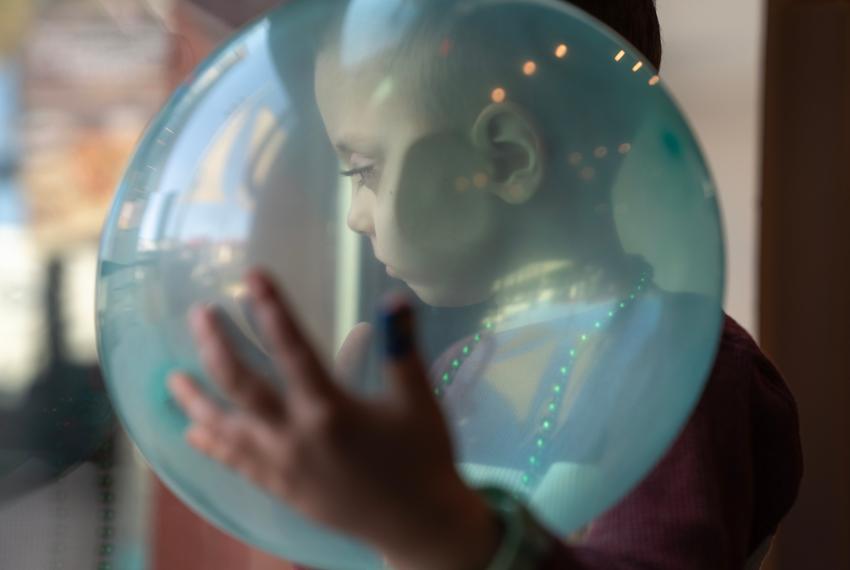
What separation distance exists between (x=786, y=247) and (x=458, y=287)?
1.30m

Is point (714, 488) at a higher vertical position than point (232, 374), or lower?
lower

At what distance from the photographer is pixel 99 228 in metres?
1.50

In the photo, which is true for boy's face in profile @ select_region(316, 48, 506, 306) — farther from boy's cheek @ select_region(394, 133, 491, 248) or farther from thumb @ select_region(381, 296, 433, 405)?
thumb @ select_region(381, 296, 433, 405)

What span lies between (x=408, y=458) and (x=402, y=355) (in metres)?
0.04

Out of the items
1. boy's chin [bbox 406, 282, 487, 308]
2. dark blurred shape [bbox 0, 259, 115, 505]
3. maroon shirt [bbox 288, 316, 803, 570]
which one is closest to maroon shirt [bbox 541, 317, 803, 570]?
maroon shirt [bbox 288, 316, 803, 570]

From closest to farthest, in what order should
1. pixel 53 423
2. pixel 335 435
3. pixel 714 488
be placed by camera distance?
pixel 335 435 → pixel 714 488 → pixel 53 423

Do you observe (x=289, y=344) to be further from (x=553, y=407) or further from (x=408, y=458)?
(x=553, y=407)

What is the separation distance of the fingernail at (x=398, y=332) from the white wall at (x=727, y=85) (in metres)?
1.25

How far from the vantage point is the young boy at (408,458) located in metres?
0.35

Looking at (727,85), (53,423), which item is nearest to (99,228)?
(53,423)

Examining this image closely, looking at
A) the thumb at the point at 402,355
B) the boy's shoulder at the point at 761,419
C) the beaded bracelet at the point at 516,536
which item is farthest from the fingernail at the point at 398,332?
the boy's shoulder at the point at 761,419

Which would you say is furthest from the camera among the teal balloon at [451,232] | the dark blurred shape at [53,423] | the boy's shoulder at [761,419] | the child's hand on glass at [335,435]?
the dark blurred shape at [53,423]

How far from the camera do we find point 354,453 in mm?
348

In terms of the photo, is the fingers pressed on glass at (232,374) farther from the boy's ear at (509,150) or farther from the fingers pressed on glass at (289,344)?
the boy's ear at (509,150)
